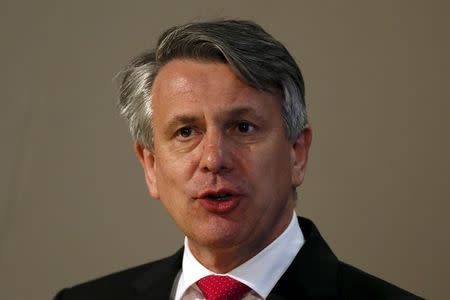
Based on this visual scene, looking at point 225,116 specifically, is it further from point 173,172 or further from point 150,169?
point 150,169

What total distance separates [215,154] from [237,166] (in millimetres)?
63

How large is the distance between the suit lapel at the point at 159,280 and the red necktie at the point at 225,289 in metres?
0.18

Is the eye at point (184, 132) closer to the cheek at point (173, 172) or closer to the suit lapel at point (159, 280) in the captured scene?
the cheek at point (173, 172)

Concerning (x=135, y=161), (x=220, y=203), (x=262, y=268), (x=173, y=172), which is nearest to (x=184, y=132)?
(x=173, y=172)

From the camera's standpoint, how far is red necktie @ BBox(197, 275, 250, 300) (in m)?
2.02

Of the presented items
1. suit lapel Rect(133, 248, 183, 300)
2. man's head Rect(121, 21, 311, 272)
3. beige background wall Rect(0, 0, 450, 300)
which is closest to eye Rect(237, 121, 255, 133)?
man's head Rect(121, 21, 311, 272)

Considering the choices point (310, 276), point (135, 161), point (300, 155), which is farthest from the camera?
point (135, 161)

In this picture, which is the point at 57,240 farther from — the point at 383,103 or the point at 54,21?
the point at 383,103

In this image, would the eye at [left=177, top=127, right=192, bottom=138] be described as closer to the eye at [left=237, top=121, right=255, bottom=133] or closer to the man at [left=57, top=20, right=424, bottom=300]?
the man at [left=57, top=20, right=424, bottom=300]

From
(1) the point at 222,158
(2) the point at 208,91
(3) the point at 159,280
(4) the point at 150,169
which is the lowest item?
(3) the point at 159,280

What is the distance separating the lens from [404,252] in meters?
2.56

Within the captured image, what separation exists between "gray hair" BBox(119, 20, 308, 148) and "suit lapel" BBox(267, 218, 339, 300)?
0.26 meters

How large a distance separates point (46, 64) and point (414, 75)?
1.12 metres

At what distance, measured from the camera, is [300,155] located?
7.05 feet
